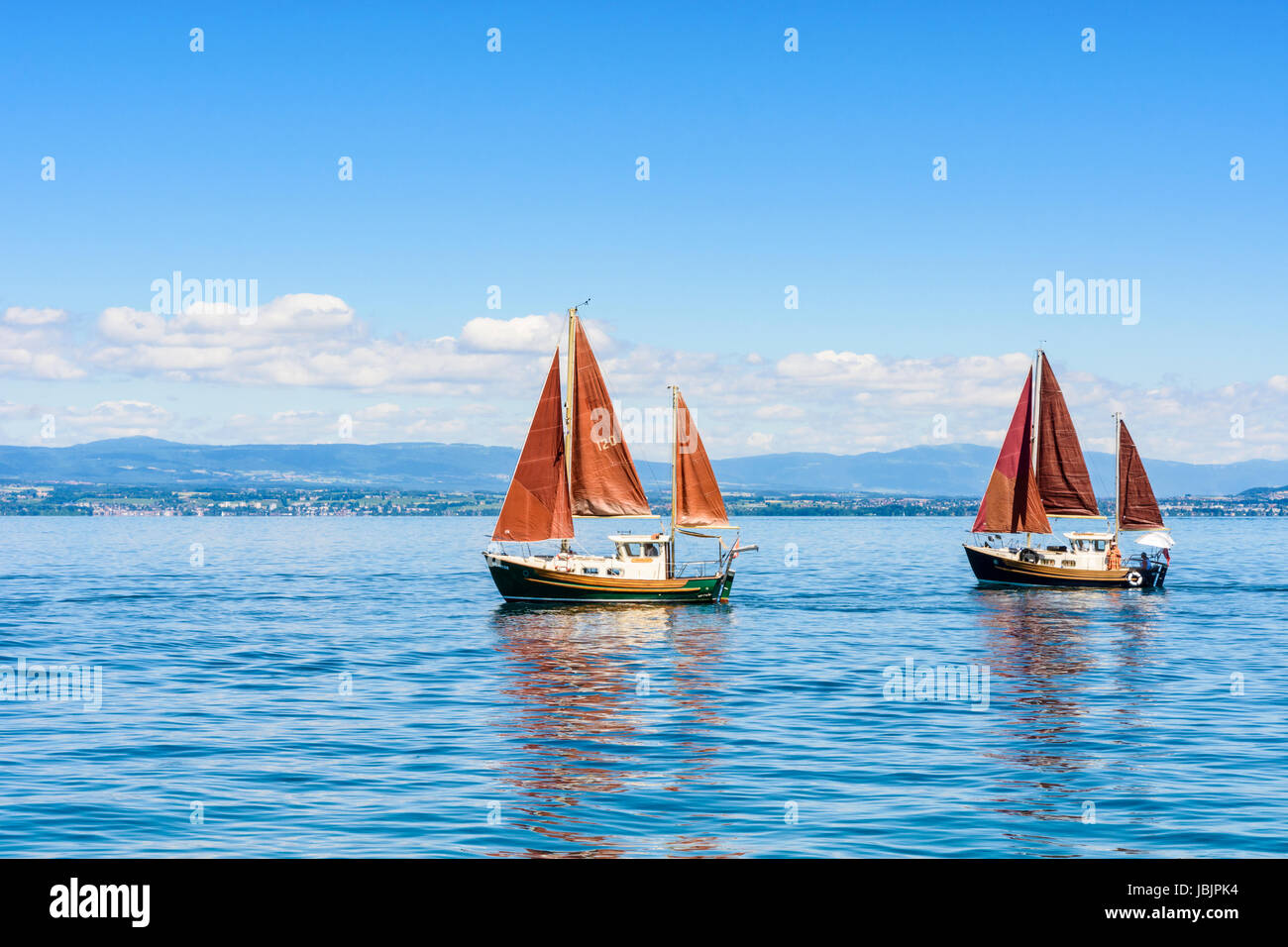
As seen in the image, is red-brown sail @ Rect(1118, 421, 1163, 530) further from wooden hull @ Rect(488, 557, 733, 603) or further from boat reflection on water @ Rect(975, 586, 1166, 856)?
wooden hull @ Rect(488, 557, 733, 603)

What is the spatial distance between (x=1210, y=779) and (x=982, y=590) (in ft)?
229

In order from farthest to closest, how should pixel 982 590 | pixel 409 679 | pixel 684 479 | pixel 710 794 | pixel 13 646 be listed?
pixel 982 590 < pixel 684 479 < pixel 13 646 < pixel 409 679 < pixel 710 794

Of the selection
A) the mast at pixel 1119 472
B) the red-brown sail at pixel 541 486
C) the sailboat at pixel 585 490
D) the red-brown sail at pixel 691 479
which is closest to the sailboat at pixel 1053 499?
the mast at pixel 1119 472

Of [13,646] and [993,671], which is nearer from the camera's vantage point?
[993,671]

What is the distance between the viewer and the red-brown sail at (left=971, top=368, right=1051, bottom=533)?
96438 millimetres

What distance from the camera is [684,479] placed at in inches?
3059

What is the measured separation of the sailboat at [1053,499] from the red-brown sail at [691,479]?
29.5 metres

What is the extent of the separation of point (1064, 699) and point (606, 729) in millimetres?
19080

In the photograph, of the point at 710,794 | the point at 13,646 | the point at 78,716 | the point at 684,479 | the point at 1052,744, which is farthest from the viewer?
the point at 684,479

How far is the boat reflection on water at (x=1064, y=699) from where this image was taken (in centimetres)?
2725

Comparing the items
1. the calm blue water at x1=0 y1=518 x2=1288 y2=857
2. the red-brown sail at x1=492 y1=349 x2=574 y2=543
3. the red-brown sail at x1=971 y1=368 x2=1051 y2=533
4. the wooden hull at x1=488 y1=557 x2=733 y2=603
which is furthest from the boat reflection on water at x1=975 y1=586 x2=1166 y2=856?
the red-brown sail at x1=492 y1=349 x2=574 y2=543
